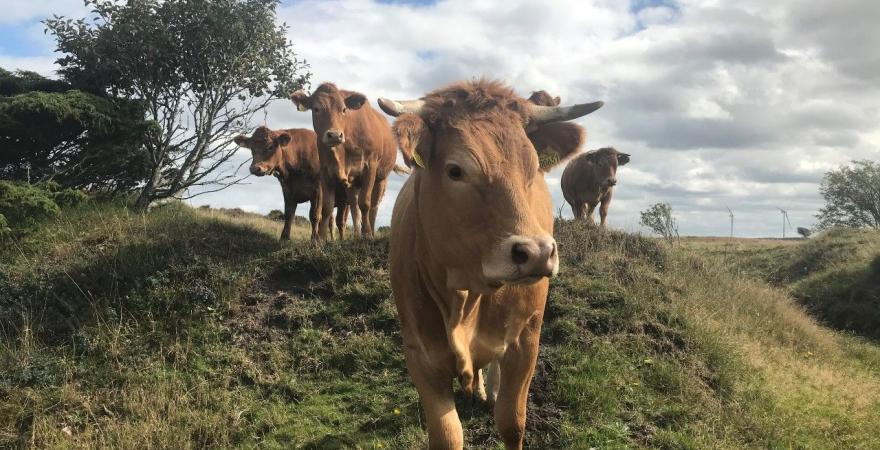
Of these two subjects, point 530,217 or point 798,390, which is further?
point 798,390

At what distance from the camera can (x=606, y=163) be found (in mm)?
16703

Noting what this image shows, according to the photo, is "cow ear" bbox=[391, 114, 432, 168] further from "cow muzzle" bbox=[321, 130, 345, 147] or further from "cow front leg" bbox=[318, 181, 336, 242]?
"cow front leg" bbox=[318, 181, 336, 242]

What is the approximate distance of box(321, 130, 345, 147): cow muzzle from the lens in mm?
10711

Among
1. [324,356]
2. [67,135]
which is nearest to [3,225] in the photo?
[67,135]

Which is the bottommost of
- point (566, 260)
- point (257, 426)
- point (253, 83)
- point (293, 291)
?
point (257, 426)

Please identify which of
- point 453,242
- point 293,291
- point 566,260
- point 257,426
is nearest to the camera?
point 453,242

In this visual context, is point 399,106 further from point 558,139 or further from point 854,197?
point 854,197

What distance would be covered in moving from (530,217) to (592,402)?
156 inches

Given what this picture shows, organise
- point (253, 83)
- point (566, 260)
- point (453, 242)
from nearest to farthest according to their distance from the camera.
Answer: point (453, 242) → point (566, 260) → point (253, 83)

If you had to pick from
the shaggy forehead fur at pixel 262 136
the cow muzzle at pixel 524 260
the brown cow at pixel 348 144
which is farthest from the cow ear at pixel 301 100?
the cow muzzle at pixel 524 260

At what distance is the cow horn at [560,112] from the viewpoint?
13.0 ft

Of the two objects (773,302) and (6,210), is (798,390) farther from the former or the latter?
(6,210)

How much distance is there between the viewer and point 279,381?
7.18 metres

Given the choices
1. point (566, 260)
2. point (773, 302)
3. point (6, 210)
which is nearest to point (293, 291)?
point (566, 260)
